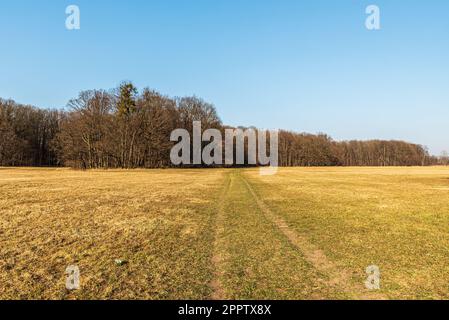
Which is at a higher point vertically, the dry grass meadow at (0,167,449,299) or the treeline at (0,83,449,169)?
the treeline at (0,83,449,169)

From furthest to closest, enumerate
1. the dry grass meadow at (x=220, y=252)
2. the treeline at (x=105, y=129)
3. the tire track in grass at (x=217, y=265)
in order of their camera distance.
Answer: the treeline at (x=105, y=129), the dry grass meadow at (x=220, y=252), the tire track in grass at (x=217, y=265)

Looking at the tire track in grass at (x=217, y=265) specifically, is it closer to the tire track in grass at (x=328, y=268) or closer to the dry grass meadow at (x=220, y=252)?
the dry grass meadow at (x=220, y=252)

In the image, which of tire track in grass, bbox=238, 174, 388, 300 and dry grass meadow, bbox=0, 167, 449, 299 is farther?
dry grass meadow, bbox=0, 167, 449, 299

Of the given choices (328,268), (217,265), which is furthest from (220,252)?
(328,268)

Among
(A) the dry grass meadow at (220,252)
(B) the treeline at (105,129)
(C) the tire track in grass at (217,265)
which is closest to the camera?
(C) the tire track in grass at (217,265)

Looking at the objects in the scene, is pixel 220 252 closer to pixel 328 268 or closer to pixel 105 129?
pixel 328 268

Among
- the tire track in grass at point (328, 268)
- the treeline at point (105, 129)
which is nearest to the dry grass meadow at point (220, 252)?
the tire track in grass at point (328, 268)

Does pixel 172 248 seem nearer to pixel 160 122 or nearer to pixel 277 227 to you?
pixel 277 227

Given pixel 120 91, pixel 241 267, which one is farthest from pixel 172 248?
pixel 120 91

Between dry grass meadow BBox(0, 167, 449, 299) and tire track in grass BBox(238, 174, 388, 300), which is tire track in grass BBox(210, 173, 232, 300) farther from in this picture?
tire track in grass BBox(238, 174, 388, 300)

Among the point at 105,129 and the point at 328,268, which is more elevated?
the point at 105,129

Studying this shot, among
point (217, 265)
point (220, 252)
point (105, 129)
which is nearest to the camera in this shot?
point (217, 265)

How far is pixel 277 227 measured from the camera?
12906mm

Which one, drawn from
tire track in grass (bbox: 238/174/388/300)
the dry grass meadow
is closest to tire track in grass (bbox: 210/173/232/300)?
the dry grass meadow
